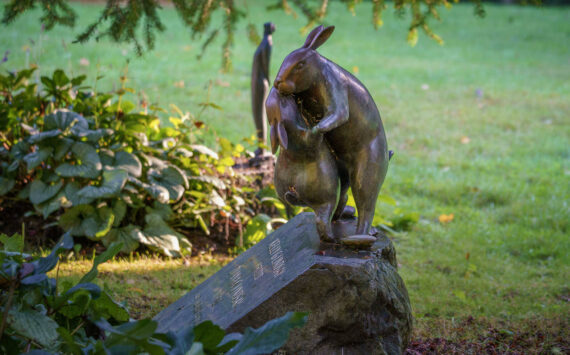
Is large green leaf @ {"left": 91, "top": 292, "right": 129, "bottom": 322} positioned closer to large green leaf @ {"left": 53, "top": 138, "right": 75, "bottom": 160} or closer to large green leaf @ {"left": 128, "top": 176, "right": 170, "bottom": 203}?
large green leaf @ {"left": 128, "top": 176, "right": 170, "bottom": 203}

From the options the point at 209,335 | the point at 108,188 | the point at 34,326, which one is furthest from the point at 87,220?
the point at 209,335

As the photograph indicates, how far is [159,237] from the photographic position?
4336 mm

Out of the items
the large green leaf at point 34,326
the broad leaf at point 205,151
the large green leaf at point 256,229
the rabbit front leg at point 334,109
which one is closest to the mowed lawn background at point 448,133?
the large green leaf at point 256,229

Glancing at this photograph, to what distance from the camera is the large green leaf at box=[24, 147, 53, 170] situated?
161 inches

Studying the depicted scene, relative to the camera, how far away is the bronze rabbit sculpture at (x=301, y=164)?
252 cm

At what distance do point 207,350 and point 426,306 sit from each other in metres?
2.30

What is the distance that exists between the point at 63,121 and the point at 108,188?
62cm

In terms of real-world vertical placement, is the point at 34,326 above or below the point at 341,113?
below

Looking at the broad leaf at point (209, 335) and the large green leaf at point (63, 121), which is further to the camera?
the large green leaf at point (63, 121)

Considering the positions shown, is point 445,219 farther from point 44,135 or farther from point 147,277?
point 44,135

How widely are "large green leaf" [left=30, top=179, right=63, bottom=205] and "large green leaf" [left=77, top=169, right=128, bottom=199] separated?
0.76 ft

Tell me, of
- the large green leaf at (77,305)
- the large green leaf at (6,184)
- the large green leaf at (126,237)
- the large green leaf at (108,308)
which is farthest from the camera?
the large green leaf at (6,184)

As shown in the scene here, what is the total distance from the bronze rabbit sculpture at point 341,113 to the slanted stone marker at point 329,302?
0.84ft

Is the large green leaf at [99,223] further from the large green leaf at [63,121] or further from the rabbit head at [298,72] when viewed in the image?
the rabbit head at [298,72]
